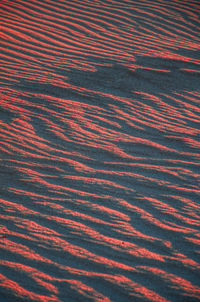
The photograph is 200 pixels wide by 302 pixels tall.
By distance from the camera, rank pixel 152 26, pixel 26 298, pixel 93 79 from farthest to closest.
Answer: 1. pixel 152 26
2. pixel 93 79
3. pixel 26 298

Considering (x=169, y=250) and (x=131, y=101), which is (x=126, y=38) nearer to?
(x=131, y=101)

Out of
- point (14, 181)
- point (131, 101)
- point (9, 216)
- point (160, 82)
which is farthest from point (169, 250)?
point (160, 82)

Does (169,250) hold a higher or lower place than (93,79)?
lower

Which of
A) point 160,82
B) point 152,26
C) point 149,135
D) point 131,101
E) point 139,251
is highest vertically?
point 152,26

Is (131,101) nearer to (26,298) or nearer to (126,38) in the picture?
(126,38)

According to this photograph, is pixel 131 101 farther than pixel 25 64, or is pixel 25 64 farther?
pixel 25 64

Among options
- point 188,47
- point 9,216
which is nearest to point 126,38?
point 188,47

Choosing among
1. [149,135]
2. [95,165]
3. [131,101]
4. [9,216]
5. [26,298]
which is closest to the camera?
[26,298]
